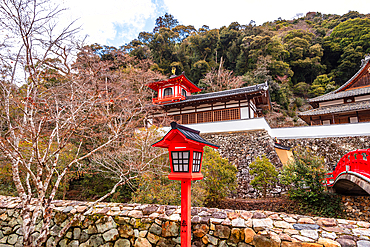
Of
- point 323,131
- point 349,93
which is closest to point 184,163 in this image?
point 323,131

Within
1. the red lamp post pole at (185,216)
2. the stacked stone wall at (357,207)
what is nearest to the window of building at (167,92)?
the stacked stone wall at (357,207)

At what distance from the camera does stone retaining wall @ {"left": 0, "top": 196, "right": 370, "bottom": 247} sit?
9.62 feet

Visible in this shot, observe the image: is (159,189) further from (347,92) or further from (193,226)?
(347,92)

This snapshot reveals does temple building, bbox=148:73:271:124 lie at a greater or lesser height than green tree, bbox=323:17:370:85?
lesser

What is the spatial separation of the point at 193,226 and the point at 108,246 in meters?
1.93

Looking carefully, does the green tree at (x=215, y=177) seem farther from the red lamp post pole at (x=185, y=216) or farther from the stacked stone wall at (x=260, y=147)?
the red lamp post pole at (x=185, y=216)

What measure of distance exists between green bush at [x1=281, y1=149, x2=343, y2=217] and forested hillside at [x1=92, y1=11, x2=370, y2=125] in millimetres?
17176

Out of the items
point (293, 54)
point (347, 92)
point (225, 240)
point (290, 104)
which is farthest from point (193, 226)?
point (293, 54)

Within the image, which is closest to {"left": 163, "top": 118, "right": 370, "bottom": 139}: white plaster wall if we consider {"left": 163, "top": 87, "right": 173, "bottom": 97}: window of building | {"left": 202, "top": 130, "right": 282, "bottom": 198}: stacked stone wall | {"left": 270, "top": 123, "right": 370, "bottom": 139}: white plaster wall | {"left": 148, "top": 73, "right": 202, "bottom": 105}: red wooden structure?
{"left": 270, "top": 123, "right": 370, "bottom": 139}: white plaster wall

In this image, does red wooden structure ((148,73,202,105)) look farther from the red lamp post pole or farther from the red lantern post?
the red lamp post pole

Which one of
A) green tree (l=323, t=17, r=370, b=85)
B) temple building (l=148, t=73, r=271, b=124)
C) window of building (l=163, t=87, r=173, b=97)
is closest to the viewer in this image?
temple building (l=148, t=73, r=271, b=124)

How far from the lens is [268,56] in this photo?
947 inches

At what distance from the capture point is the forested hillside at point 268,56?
24844mm

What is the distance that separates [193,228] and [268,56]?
25.9 m
